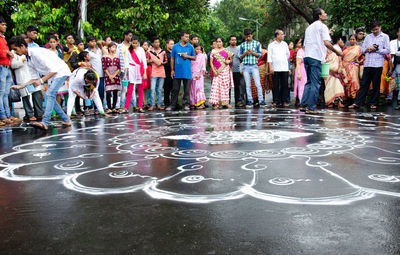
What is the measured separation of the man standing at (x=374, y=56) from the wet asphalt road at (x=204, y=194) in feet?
11.5

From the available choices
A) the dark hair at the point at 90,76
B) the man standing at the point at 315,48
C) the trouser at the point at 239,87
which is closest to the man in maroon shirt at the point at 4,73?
the dark hair at the point at 90,76

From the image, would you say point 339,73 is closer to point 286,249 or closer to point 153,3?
point 153,3

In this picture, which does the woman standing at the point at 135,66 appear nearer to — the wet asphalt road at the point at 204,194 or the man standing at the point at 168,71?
the man standing at the point at 168,71

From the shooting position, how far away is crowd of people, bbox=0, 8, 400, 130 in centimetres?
713

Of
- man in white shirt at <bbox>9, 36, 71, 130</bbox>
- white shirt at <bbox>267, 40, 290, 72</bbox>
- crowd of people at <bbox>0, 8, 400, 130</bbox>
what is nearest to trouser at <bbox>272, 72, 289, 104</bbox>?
crowd of people at <bbox>0, 8, 400, 130</bbox>

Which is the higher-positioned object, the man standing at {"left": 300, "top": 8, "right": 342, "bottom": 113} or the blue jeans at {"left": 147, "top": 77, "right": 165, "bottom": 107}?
the man standing at {"left": 300, "top": 8, "right": 342, "bottom": 113}

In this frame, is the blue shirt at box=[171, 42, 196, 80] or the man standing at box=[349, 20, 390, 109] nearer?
the man standing at box=[349, 20, 390, 109]

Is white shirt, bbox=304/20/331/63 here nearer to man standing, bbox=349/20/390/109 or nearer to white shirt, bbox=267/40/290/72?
man standing, bbox=349/20/390/109

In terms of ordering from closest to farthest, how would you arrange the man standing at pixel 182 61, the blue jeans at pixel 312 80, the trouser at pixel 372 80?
the blue jeans at pixel 312 80, the trouser at pixel 372 80, the man standing at pixel 182 61

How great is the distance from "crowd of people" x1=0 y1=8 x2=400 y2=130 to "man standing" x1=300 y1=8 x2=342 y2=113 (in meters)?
0.02

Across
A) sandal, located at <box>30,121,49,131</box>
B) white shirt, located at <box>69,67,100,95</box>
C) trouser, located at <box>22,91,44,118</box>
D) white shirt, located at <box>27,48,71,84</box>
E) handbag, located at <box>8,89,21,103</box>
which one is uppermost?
white shirt, located at <box>27,48,71,84</box>

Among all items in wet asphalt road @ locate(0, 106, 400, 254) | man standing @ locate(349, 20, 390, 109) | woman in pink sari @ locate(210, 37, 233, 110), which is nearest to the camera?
wet asphalt road @ locate(0, 106, 400, 254)

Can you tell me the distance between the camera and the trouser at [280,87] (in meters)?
9.07

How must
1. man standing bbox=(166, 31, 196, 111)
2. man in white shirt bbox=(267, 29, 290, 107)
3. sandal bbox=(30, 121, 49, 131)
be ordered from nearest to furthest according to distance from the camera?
sandal bbox=(30, 121, 49, 131) → man standing bbox=(166, 31, 196, 111) → man in white shirt bbox=(267, 29, 290, 107)
